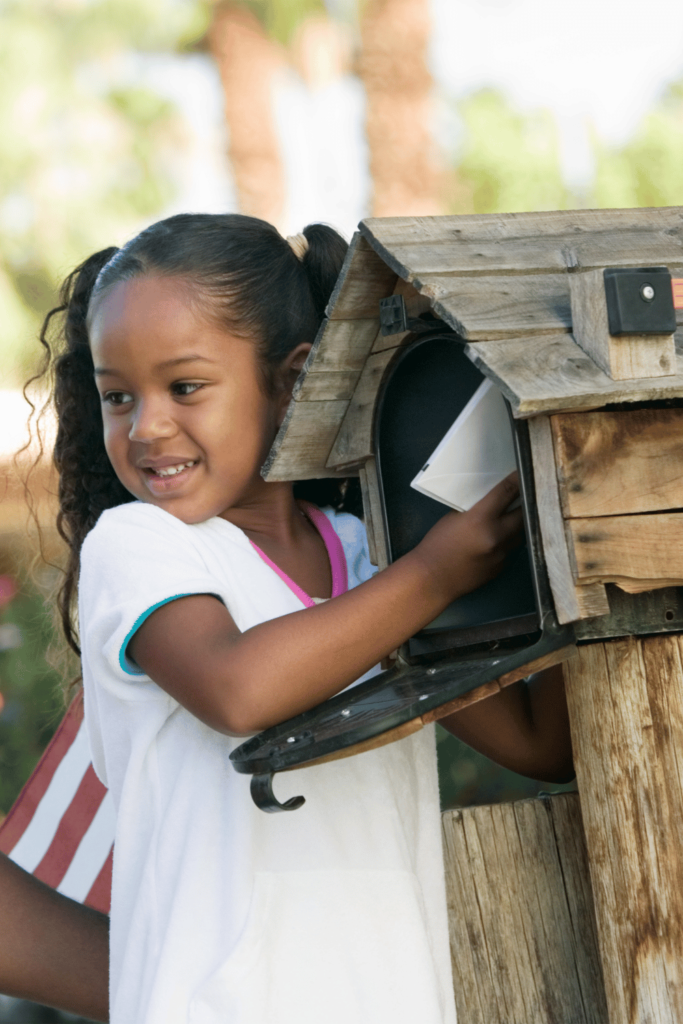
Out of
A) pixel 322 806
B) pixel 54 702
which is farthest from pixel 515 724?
pixel 54 702

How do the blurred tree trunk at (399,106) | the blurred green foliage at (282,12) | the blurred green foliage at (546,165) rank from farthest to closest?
the blurred green foliage at (282,12)
the blurred tree trunk at (399,106)
the blurred green foliage at (546,165)

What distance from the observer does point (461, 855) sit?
2.03 meters

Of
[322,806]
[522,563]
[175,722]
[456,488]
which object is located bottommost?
[322,806]

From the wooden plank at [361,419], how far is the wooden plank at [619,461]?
49 cm

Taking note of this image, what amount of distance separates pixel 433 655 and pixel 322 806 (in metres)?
0.32

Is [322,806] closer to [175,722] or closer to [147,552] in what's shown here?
[175,722]

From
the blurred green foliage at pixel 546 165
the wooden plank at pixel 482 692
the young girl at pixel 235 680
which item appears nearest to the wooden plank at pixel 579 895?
the young girl at pixel 235 680

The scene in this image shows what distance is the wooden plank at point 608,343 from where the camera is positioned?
1.51 m

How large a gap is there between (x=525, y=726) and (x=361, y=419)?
24.5 inches

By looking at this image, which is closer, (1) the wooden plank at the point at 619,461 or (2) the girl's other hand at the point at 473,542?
(1) the wooden plank at the point at 619,461

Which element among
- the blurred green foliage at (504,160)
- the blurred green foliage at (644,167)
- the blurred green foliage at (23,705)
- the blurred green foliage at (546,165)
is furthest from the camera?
the blurred green foliage at (504,160)

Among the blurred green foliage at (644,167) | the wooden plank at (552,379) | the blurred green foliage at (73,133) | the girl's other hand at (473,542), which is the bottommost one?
the girl's other hand at (473,542)

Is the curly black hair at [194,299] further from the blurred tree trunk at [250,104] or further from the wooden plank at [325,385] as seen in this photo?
the blurred tree trunk at [250,104]

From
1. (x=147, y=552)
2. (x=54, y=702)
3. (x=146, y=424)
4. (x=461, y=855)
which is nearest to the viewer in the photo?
(x=147, y=552)
